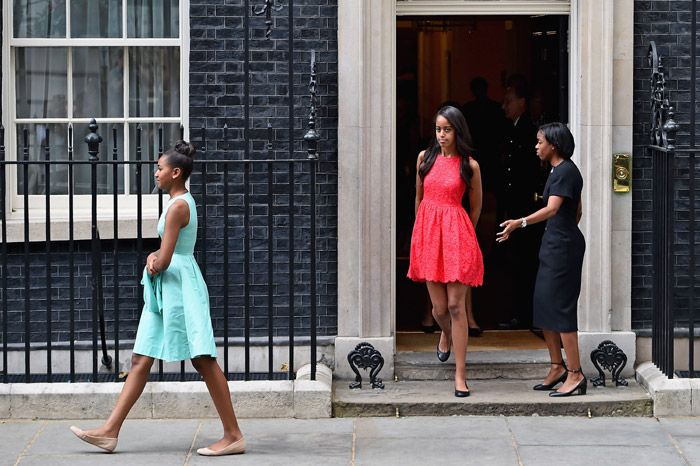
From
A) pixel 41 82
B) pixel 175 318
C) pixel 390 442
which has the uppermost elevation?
pixel 41 82

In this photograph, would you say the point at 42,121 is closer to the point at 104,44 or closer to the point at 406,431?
the point at 104,44

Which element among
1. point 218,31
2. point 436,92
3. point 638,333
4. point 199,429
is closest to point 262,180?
point 218,31

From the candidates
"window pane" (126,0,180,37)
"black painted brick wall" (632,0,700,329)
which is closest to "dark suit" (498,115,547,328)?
"black painted brick wall" (632,0,700,329)

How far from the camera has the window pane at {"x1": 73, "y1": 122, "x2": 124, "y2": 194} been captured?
9.53m

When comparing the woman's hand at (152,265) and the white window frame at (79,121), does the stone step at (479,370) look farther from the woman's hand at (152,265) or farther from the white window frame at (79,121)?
the woman's hand at (152,265)

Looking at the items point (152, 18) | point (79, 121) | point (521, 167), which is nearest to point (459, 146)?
point (521, 167)

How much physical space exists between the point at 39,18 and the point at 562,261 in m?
3.86

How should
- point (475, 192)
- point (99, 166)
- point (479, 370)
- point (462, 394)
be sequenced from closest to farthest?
1. point (462, 394)
2. point (475, 192)
3. point (479, 370)
4. point (99, 166)

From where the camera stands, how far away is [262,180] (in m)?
9.25

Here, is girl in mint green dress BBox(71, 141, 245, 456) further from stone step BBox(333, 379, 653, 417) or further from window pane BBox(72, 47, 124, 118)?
window pane BBox(72, 47, 124, 118)

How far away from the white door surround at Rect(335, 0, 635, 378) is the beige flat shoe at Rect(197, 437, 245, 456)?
5.31ft

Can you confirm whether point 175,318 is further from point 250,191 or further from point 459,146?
point 459,146

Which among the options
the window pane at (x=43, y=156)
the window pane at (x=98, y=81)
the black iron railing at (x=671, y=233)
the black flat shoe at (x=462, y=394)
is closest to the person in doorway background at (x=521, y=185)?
the black iron railing at (x=671, y=233)

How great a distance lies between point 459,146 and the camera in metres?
8.89
